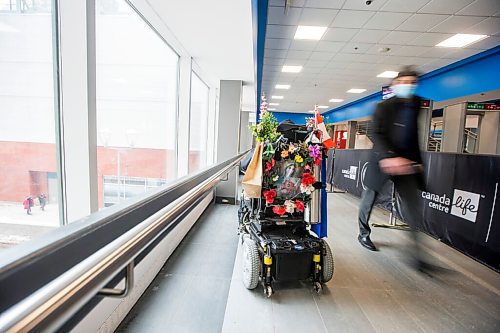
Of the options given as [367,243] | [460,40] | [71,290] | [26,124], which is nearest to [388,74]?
[460,40]

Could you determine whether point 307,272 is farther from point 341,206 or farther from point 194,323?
point 341,206

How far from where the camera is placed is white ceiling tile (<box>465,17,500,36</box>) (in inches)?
153

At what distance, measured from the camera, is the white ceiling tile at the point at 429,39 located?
4.40 metres

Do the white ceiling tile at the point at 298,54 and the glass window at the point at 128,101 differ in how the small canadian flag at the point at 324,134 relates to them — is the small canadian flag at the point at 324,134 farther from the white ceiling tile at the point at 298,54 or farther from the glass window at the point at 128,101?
the white ceiling tile at the point at 298,54

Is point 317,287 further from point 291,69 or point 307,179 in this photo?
point 291,69

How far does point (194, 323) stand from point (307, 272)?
0.97 m

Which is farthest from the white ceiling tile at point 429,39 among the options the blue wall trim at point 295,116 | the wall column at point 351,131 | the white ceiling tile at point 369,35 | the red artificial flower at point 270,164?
the blue wall trim at point 295,116

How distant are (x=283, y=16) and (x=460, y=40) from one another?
3283 mm

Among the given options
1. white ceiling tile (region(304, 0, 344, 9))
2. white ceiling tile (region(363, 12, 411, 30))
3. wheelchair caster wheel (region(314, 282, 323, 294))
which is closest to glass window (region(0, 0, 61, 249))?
wheelchair caster wheel (region(314, 282, 323, 294))

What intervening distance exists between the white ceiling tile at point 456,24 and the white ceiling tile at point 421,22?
11 cm

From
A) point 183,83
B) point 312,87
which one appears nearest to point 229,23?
point 183,83

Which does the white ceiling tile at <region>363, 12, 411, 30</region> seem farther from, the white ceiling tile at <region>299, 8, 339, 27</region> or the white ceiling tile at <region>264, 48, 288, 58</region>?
the white ceiling tile at <region>264, 48, 288, 58</region>

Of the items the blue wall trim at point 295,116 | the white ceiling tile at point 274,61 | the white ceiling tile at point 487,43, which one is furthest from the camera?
the blue wall trim at point 295,116

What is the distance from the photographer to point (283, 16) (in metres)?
4.09
